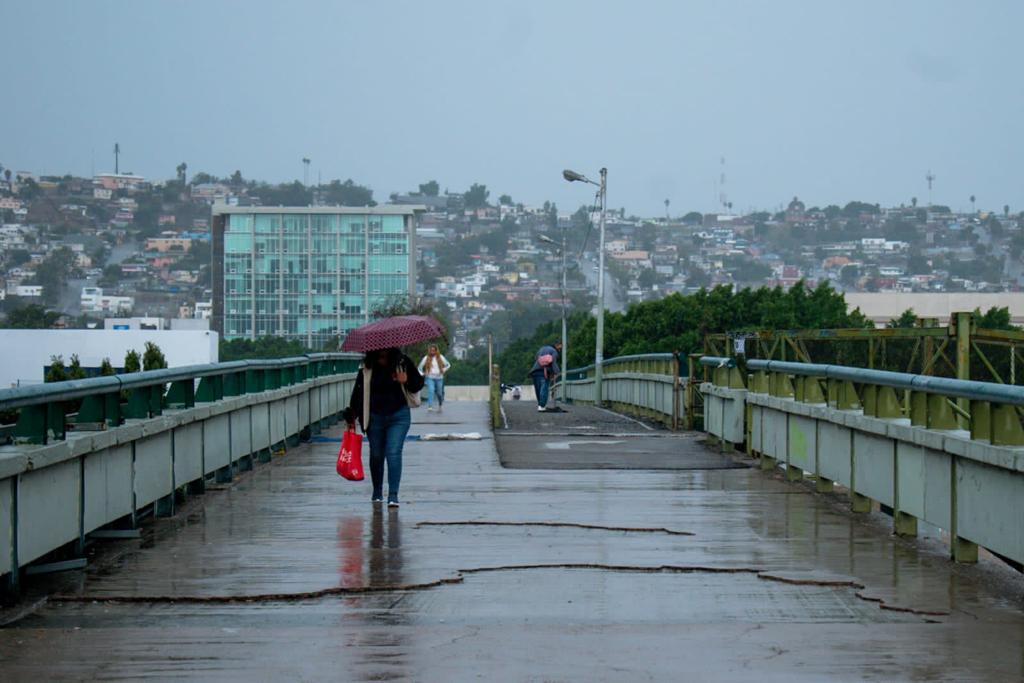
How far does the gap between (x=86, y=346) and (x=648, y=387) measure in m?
82.4

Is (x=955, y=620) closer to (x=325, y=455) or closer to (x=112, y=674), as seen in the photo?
(x=112, y=674)

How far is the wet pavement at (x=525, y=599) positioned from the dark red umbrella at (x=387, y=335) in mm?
1376

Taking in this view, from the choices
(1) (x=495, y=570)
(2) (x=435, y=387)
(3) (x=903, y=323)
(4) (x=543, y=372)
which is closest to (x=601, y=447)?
(1) (x=495, y=570)

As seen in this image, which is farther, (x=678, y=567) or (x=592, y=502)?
(x=592, y=502)

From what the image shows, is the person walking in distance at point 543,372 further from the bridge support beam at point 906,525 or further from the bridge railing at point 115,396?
the bridge support beam at point 906,525

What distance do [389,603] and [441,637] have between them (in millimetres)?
1041

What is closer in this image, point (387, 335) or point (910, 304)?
point (387, 335)

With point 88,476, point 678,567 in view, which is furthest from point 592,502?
point 88,476

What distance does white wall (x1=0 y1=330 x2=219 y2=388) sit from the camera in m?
105

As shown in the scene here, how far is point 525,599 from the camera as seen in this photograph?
29.5 feet

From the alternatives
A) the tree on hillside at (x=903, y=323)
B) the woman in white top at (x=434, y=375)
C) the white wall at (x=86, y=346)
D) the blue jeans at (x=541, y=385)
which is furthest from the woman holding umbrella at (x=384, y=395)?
the white wall at (x=86, y=346)

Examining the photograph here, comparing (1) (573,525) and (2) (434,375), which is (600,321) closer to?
(2) (434,375)

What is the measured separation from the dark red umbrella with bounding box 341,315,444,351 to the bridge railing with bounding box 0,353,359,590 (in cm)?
130

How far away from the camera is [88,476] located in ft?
33.1
